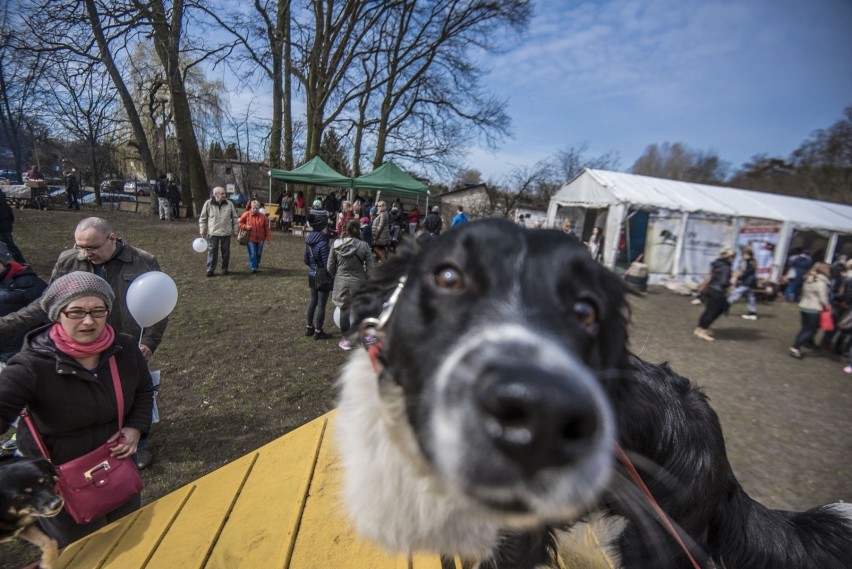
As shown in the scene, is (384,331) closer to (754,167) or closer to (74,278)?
(74,278)

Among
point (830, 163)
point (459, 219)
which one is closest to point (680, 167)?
point (830, 163)

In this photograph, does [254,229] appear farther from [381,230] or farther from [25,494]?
[25,494]

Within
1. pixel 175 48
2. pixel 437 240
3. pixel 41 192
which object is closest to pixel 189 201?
pixel 175 48

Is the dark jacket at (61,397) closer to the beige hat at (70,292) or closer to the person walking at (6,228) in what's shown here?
the beige hat at (70,292)

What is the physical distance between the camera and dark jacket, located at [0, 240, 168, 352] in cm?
321

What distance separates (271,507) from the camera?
2.26 m

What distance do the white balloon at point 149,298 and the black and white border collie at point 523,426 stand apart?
289cm

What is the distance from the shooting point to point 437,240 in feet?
4.97

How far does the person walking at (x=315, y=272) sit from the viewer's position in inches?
277

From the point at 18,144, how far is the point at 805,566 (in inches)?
1535

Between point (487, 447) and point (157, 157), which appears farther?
point (157, 157)

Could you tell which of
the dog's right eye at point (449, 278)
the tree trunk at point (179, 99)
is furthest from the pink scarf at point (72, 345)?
the tree trunk at point (179, 99)

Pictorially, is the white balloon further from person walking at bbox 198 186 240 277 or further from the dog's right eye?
person walking at bbox 198 186 240 277

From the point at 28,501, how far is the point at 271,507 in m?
1.23
